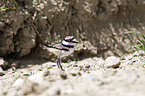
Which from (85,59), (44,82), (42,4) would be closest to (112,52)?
(85,59)

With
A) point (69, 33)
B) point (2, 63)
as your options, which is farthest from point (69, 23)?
point (2, 63)

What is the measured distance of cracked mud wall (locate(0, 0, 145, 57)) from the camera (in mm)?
3379

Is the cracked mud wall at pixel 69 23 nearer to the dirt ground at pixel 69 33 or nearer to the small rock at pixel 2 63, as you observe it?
the dirt ground at pixel 69 33

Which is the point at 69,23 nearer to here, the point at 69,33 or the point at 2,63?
the point at 69,33

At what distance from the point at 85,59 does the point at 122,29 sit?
160 centimetres

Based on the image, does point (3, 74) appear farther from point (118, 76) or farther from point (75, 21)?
point (118, 76)

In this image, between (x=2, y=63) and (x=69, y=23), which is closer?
(x=2, y=63)

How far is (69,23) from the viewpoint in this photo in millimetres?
4012

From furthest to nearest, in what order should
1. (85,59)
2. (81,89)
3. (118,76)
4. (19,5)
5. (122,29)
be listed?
(122,29) → (85,59) → (19,5) → (118,76) → (81,89)

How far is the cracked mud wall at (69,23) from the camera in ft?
11.1

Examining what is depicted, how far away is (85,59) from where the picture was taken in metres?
3.91

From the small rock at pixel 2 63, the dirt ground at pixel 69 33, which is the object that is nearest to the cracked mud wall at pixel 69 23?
the dirt ground at pixel 69 33

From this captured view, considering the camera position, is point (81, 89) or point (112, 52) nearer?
point (81, 89)

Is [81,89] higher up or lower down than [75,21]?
→ lower down
